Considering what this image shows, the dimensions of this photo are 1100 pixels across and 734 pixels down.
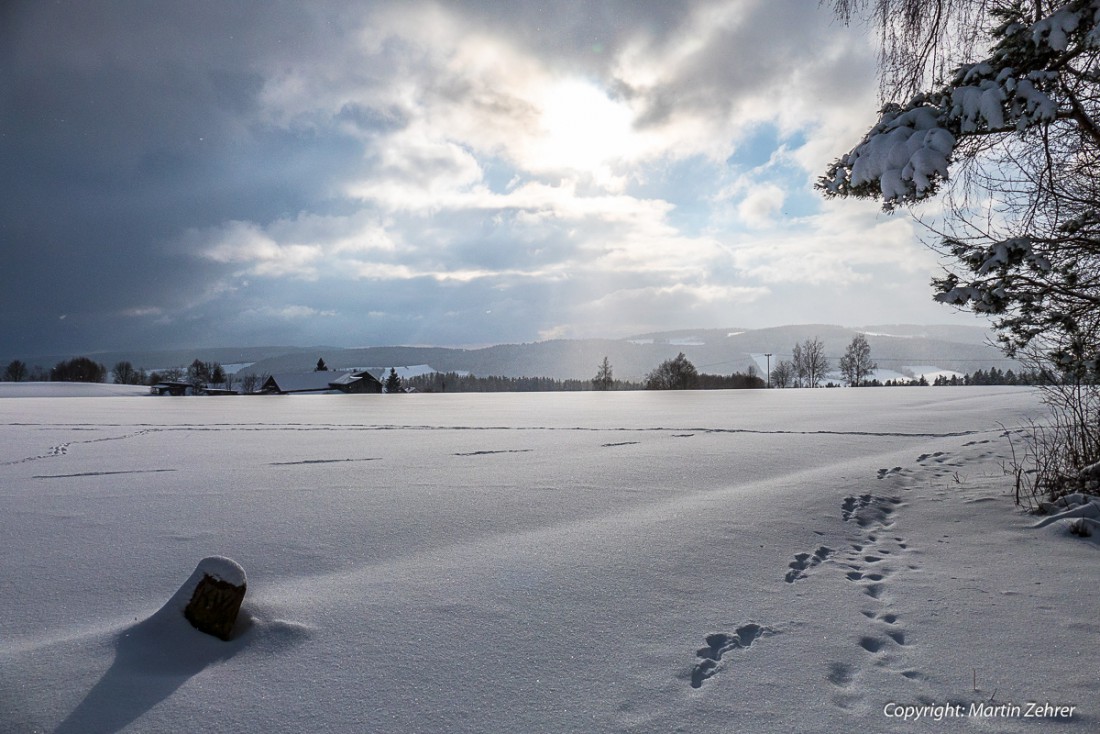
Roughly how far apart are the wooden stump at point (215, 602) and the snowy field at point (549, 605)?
74mm

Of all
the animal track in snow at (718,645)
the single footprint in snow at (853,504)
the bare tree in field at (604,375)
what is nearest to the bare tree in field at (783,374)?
the bare tree in field at (604,375)

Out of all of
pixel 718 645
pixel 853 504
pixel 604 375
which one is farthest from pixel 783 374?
pixel 718 645

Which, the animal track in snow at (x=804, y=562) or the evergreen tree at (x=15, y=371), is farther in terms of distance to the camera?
the evergreen tree at (x=15, y=371)

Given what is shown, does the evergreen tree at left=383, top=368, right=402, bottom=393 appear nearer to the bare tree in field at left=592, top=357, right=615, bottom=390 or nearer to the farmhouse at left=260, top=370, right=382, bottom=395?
the farmhouse at left=260, top=370, right=382, bottom=395

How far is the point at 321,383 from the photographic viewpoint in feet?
235

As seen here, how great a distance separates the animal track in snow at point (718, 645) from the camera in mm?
2445

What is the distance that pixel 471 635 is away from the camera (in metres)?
2.71

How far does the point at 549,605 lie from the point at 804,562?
6.62 feet

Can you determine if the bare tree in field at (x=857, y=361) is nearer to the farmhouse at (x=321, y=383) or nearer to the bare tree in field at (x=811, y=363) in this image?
the bare tree in field at (x=811, y=363)

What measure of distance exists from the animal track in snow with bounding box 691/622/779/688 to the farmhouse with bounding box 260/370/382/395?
233ft

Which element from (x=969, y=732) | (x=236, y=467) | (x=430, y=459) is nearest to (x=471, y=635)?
(x=969, y=732)

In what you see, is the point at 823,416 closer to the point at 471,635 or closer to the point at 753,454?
the point at 753,454

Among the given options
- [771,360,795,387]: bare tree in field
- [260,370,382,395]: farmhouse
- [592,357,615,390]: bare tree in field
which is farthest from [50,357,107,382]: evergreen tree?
[771,360,795,387]: bare tree in field

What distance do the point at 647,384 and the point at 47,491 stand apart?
6406 cm
